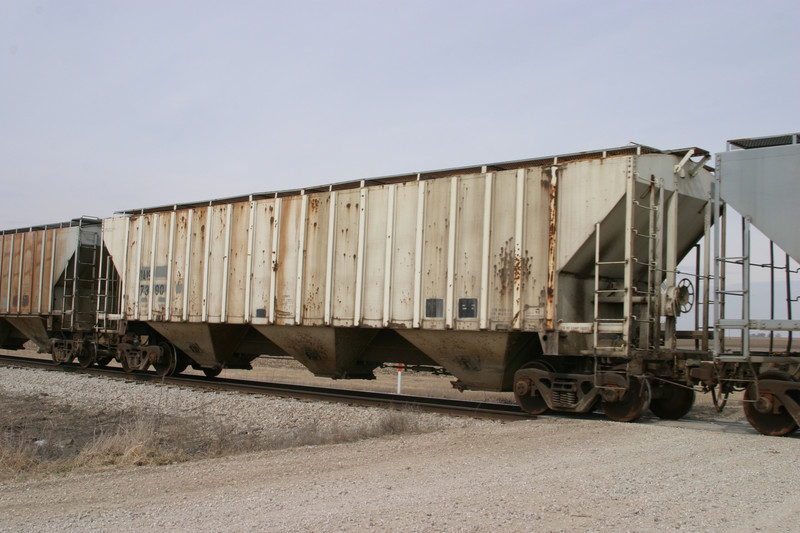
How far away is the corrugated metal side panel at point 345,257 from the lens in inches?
506

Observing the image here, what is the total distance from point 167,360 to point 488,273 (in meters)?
9.56

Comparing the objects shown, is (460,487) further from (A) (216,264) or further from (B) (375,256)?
(A) (216,264)

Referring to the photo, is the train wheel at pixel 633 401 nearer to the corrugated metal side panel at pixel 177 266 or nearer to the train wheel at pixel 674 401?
the train wheel at pixel 674 401

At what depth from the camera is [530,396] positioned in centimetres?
1125

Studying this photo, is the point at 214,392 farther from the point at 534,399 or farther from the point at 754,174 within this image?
the point at 754,174

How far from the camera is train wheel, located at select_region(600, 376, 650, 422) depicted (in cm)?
1024

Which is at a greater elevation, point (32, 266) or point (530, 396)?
point (32, 266)

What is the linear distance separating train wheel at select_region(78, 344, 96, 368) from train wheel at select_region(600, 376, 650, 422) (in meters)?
14.1

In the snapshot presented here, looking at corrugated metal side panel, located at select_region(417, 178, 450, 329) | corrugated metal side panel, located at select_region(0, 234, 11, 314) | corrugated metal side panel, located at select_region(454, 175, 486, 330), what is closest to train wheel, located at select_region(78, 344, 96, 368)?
corrugated metal side panel, located at select_region(0, 234, 11, 314)

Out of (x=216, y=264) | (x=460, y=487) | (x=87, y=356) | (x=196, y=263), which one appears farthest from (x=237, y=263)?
(x=460, y=487)

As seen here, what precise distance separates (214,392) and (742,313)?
9.66 m

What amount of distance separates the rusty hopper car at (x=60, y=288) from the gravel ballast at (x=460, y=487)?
13.0 metres

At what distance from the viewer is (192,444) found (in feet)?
28.8

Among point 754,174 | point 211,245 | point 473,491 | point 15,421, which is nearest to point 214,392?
point 211,245
